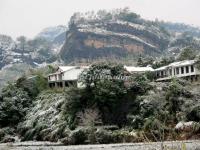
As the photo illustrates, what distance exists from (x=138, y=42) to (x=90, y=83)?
440ft

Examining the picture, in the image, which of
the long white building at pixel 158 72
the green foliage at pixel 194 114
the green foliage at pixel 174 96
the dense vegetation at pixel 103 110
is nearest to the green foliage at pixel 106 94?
the dense vegetation at pixel 103 110

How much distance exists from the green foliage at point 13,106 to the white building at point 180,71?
24054 mm

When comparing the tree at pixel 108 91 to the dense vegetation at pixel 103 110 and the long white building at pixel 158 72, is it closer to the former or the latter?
the dense vegetation at pixel 103 110

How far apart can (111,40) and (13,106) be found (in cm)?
Result: 12761

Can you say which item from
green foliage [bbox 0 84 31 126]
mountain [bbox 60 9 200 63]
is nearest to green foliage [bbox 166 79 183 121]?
green foliage [bbox 0 84 31 126]

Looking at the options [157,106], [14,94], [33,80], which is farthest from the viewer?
[33,80]

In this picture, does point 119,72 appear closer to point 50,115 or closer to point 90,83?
point 90,83

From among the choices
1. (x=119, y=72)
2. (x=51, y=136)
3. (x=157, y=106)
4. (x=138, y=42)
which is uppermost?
(x=138, y=42)

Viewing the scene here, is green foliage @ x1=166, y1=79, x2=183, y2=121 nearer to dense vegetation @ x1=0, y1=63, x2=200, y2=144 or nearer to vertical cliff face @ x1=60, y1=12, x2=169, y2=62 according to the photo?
dense vegetation @ x1=0, y1=63, x2=200, y2=144

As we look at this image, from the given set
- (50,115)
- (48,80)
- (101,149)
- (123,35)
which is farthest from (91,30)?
(101,149)

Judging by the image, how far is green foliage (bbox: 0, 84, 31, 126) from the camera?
7056 cm

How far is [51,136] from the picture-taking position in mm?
59312

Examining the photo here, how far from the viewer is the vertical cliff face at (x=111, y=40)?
193 meters

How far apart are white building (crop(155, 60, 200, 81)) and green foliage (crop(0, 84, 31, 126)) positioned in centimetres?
2405
